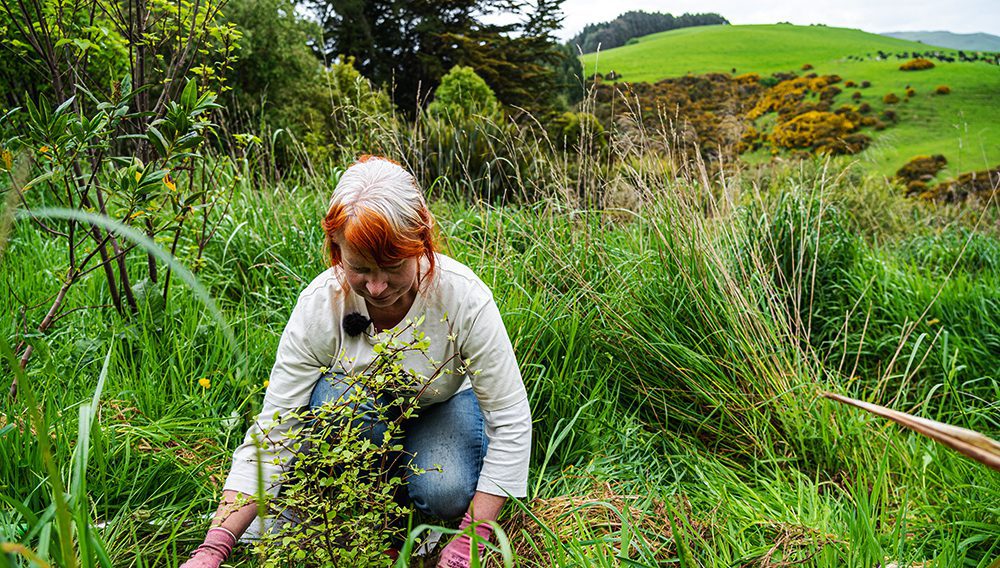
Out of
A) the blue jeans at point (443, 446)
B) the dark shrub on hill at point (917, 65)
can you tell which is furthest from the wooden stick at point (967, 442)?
the dark shrub on hill at point (917, 65)

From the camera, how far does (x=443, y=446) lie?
215 centimetres

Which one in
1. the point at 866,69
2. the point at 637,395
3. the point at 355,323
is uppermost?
the point at 866,69

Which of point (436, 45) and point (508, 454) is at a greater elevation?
point (436, 45)

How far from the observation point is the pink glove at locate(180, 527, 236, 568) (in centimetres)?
152

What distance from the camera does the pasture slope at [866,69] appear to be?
1889cm

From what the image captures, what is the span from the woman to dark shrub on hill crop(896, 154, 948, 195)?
16742 mm

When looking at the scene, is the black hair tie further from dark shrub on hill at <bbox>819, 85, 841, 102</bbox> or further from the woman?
dark shrub on hill at <bbox>819, 85, 841, 102</bbox>

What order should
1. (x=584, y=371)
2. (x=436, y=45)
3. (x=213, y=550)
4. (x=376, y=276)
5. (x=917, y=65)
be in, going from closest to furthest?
(x=213, y=550) → (x=376, y=276) → (x=584, y=371) → (x=436, y=45) → (x=917, y=65)

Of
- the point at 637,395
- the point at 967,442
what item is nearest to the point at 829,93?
the point at 637,395

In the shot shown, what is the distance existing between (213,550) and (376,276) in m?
0.77

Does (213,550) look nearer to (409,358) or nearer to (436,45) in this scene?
(409,358)

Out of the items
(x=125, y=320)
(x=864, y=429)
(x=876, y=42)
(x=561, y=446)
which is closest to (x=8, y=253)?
(x=125, y=320)

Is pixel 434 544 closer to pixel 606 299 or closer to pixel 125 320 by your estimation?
pixel 606 299

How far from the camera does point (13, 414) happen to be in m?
1.90
